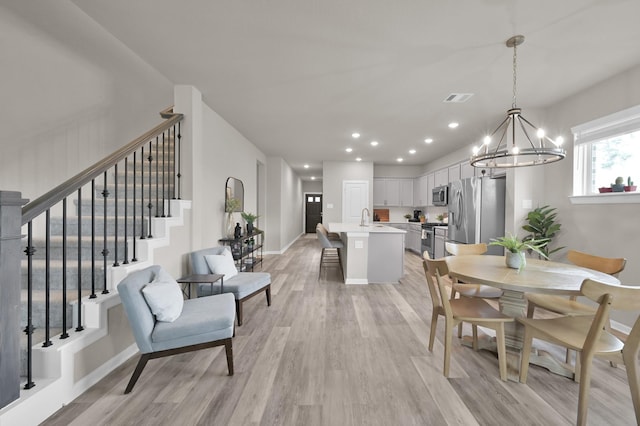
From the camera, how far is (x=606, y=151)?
3.17 metres

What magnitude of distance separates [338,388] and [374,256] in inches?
113

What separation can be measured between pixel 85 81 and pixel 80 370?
3055mm

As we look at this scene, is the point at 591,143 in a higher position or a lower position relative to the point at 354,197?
higher

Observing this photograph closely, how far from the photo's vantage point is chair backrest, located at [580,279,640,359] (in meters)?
1.44

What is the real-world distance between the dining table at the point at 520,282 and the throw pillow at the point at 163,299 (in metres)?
2.15

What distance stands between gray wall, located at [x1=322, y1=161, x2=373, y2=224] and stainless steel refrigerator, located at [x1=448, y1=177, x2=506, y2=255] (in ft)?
10.6

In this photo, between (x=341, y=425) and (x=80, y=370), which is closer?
(x=341, y=425)

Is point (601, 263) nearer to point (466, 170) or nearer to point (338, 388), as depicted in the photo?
point (338, 388)

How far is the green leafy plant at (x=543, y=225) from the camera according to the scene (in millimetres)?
3661

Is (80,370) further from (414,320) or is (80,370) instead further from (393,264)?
(393,264)

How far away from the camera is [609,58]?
8.57 ft

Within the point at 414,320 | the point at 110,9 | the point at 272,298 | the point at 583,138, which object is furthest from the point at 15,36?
the point at 583,138

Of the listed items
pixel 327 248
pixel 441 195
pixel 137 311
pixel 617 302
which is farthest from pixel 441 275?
pixel 441 195

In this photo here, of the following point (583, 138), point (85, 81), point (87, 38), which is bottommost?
point (583, 138)
